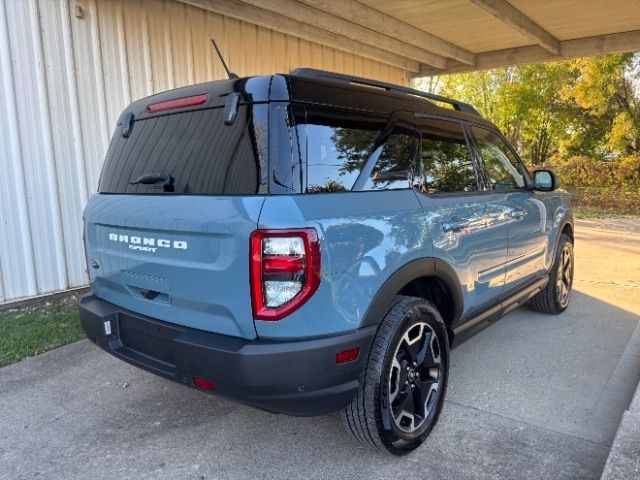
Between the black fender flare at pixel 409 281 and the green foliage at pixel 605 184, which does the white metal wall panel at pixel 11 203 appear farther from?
the green foliage at pixel 605 184

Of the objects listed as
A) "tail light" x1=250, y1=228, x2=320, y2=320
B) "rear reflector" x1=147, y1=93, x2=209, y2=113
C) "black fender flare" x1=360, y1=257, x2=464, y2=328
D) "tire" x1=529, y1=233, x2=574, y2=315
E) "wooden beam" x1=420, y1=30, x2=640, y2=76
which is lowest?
"tire" x1=529, y1=233, x2=574, y2=315

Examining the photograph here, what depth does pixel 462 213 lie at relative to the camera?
309cm

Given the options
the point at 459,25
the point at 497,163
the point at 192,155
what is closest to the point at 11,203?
the point at 192,155

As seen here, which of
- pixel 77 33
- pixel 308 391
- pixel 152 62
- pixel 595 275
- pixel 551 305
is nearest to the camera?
pixel 308 391

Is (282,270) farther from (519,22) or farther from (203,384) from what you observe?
(519,22)

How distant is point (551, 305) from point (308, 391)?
361 cm

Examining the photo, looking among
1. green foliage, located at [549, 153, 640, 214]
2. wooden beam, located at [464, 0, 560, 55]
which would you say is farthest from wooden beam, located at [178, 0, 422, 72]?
green foliage, located at [549, 153, 640, 214]

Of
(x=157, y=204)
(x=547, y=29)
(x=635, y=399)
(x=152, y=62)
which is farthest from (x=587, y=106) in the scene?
(x=157, y=204)

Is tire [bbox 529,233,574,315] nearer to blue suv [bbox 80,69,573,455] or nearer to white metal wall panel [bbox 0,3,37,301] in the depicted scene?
blue suv [bbox 80,69,573,455]

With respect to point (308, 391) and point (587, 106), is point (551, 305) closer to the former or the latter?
point (308, 391)

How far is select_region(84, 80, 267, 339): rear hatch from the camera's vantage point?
7.16ft

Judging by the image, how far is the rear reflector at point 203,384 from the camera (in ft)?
7.34

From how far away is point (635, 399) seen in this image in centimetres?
275

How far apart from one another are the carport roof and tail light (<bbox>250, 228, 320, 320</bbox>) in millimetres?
4970
